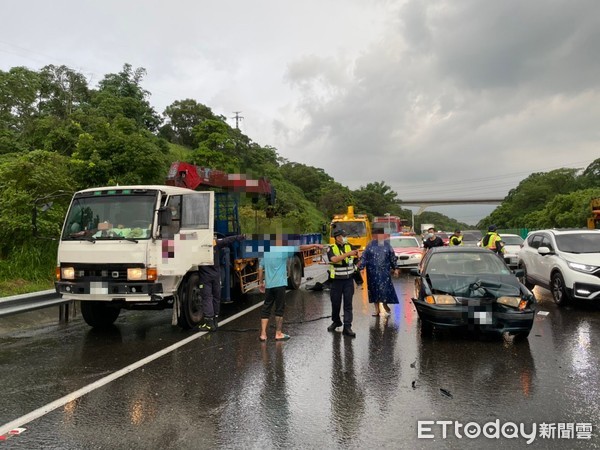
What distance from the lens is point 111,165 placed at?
17.1m

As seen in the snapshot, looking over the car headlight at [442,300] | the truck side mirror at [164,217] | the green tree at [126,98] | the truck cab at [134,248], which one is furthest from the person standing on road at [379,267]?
the green tree at [126,98]

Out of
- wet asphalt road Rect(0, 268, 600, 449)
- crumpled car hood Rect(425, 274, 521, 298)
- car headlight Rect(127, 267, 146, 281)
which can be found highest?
car headlight Rect(127, 267, 146, 281)

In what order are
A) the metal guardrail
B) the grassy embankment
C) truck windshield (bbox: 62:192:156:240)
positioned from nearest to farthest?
truck windshield (bbox: 62:192:156:240) < the metal guardrail < the grassy embankment

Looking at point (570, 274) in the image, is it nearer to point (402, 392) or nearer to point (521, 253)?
point (521, 253)

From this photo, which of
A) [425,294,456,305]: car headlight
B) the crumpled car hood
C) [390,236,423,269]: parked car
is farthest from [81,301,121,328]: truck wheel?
[390,236,423,269]: parked car

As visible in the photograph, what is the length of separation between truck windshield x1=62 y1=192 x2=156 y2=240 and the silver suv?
7.94 meters

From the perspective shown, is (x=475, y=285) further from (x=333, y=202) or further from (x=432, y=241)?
(x=333, y=202)

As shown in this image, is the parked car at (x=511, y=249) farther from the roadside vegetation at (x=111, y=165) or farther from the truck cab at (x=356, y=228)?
the roadside vegetation at (x=111, y=165)

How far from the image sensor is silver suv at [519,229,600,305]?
8680 mm

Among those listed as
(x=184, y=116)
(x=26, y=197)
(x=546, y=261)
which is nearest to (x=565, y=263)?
(x=546, y=261)

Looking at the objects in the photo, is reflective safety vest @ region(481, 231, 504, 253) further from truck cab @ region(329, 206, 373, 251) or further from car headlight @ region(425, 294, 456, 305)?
car headlight @ region(425, 294, 456, 305)

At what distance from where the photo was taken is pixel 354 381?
5.03m

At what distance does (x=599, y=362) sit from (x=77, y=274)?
7209 mm

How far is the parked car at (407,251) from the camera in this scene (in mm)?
16266
